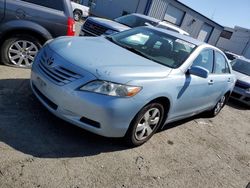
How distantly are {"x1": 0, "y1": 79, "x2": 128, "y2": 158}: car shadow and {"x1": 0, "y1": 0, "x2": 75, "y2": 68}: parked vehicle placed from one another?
4.22ft

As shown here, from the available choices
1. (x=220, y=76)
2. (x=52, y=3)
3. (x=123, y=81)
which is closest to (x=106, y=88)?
(x=123, y=81)

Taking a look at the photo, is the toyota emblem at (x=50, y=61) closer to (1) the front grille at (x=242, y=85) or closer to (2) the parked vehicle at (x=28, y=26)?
(2) the parked vehicle at (x=28, y=26)

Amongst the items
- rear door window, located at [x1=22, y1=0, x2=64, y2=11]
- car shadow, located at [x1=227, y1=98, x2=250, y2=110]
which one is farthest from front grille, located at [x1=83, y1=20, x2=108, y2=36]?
→ car shadow, located at [x1=227, y1=98, x2=250, y2=110]

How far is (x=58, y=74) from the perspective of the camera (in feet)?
11.8

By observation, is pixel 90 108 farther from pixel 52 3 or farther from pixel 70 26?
pixel 52 3

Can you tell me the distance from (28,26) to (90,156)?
3134 mm

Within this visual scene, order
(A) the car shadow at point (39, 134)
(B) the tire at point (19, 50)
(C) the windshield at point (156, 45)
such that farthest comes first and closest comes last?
(B) the tire at point (19, 50)
(C) the windshield at point (156, 45)
(A) the car shadow at point (39, 134)

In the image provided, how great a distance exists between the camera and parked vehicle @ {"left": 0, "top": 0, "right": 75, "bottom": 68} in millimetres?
5363

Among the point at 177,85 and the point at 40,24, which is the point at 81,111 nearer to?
the point at 177,85

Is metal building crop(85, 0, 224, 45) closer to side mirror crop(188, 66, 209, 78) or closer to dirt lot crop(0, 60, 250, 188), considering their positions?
dirt lot crop(0, 60, 250, 188)

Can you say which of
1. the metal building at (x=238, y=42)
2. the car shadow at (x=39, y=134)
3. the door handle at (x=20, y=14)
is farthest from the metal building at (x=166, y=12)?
the car shadow at (x=39, y=134)

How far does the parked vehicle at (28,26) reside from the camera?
5363 millimetres

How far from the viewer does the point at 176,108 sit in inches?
177

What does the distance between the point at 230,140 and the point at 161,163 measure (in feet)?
8.38
